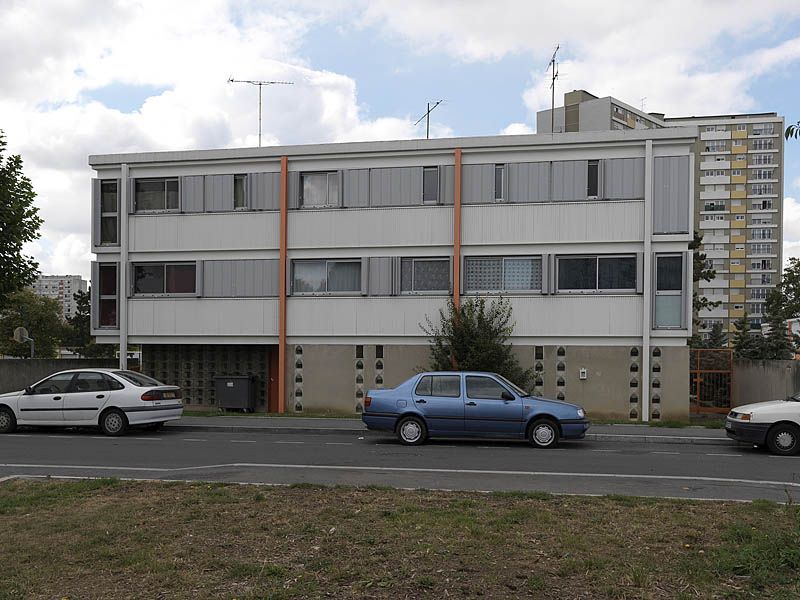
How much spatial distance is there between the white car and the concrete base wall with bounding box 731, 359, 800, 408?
15.8 metres

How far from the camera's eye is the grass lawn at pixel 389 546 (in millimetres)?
5938

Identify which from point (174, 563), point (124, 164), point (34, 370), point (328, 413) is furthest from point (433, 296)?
point (174, 563)

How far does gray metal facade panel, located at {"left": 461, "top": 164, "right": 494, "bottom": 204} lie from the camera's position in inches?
897

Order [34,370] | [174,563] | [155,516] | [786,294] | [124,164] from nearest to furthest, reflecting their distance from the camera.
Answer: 1. [174,563]
2. [155,516]
3. [124,164]
4. [34,370]
5. [786,294]

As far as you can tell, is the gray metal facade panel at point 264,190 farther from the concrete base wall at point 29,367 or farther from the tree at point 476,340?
the concrete base wall at point 29,367

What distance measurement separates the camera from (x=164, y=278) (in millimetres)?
24781

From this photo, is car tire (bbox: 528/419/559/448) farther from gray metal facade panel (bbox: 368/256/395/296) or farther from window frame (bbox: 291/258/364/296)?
window frame (bbox: 291/258/364/296)

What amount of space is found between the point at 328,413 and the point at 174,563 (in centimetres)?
1686

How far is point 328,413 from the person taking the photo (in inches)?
917

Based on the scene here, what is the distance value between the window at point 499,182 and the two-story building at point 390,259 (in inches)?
1.5

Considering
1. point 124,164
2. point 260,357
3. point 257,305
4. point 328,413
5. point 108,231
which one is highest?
point 124,164

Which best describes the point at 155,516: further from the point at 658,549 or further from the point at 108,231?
the point at 108,231

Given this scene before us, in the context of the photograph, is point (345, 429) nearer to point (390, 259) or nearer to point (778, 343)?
point (390, 259)

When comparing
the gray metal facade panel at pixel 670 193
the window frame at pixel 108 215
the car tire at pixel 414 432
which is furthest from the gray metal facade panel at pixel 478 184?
the window frame at pixel 108 215
